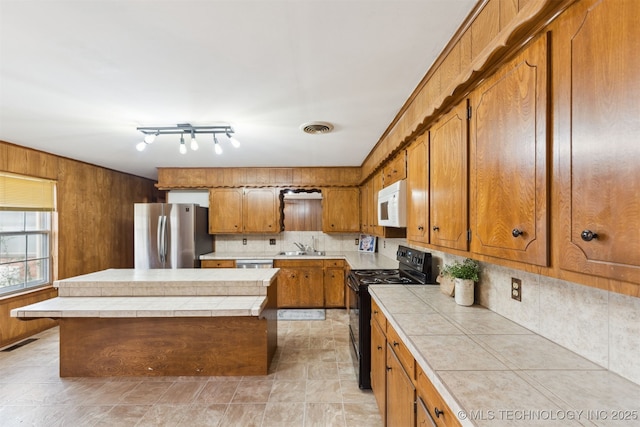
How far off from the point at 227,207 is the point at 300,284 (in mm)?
1780

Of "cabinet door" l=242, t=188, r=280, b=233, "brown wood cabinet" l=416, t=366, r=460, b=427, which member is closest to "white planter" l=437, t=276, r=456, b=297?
"brown wood cabinet" l=416, t=366, r=460, b=427

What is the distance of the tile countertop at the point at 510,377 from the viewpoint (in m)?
0.83

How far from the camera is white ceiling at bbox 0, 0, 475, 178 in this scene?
4.32 feet

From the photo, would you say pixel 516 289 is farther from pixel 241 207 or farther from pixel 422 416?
pixel 241 207

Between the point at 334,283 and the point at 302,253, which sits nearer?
the point at 334,283

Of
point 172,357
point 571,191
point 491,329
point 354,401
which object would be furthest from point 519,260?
point 172,357

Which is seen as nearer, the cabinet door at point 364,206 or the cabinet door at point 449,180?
the cabinet door at point 449,180

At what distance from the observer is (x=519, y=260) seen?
105cm

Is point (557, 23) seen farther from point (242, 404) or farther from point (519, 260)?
point (242, 404)

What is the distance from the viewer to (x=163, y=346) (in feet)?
8.75

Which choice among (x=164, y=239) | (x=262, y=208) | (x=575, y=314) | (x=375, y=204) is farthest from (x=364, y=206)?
(x=575, y=314)

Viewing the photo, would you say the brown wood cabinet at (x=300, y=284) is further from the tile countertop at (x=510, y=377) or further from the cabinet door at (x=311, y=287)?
the tile countertop at (x=510, y=377)

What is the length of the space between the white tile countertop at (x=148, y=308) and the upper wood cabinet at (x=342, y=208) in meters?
2.52

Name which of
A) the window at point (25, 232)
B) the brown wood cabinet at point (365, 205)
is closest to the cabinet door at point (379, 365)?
the brown wood cabinet at point (365, 205)
